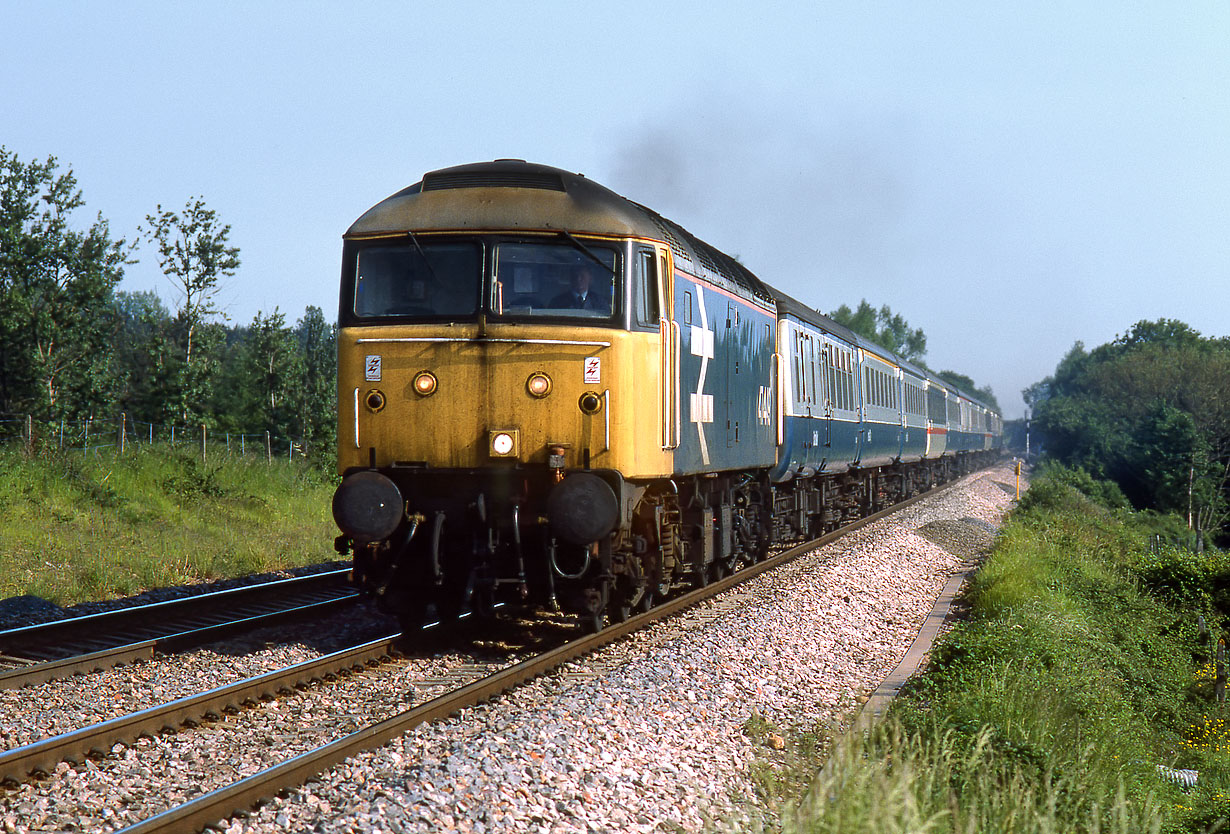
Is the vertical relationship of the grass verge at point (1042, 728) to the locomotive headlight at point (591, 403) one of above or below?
below

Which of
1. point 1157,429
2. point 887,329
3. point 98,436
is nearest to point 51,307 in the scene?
point 98,436

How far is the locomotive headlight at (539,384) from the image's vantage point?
8.92 meters

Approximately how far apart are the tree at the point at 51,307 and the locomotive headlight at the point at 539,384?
72.3 ft

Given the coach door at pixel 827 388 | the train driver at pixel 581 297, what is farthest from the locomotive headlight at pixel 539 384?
the coach door at pixel 827 388

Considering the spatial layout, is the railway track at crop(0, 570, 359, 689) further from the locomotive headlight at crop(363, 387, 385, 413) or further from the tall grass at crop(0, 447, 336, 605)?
the locomotive headlight at crop(363, 387, 385, 413)

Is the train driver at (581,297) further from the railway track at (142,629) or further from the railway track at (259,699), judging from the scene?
the railway track at (142,629)

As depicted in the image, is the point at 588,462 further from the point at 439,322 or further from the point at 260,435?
the point at 260,435

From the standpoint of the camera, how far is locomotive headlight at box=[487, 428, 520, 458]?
8930 millimetres

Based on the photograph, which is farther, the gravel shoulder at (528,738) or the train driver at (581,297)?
the train driver at (581,297)

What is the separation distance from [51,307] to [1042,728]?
90.5 ft

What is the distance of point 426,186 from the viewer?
9.70 meters

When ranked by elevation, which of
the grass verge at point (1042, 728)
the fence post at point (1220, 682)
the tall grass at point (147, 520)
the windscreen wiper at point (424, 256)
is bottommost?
the fence post at point (1220, 682)

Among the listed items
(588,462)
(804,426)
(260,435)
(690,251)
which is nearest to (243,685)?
(588,462)

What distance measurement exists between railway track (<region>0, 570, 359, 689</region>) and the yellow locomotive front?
1613 mm
